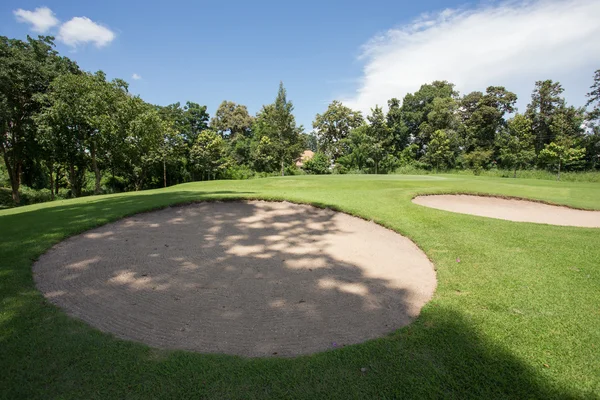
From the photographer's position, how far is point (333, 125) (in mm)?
56219

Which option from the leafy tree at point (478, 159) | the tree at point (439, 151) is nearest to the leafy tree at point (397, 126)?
the tree at point (439, 151)

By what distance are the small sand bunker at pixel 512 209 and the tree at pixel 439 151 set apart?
34.5 metres

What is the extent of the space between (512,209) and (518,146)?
32.4 meters

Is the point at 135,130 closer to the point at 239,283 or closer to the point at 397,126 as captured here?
the point at 239,283

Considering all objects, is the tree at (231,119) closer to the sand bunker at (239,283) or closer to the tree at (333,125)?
the tree at (333,125)

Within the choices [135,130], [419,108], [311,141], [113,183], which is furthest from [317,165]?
[311,141]

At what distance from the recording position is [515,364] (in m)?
2.64

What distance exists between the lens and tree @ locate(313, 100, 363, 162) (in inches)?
2153

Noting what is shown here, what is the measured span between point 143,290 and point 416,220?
650 cm

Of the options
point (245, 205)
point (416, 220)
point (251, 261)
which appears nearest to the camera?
point (251, 261)

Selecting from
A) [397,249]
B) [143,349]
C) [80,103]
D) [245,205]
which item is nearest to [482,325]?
[397,249]

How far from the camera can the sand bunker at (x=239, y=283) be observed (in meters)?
3.26

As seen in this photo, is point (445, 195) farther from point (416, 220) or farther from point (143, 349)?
point (143, 349)

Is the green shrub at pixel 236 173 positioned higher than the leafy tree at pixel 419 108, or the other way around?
the leafy tree at pixel 419 108
